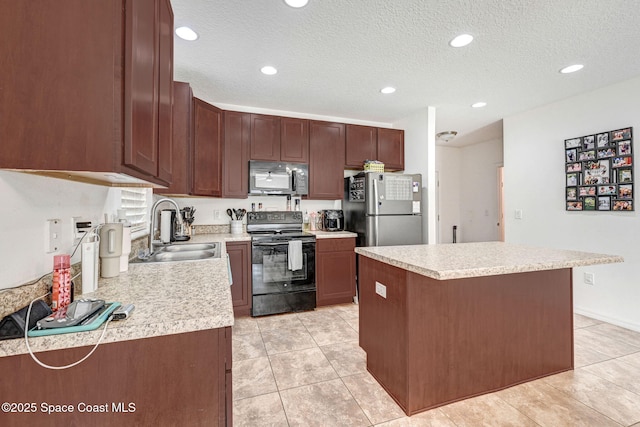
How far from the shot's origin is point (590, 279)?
3080 mm

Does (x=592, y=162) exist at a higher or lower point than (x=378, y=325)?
higher

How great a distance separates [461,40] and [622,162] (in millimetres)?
2174

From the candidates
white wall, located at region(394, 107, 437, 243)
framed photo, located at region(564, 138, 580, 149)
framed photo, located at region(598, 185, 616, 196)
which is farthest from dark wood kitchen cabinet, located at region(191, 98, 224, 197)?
framed photo, located at region(598, 185, 616, 196)

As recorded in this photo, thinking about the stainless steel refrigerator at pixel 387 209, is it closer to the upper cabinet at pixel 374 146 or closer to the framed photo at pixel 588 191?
the upper cabinet at pixel 374 146

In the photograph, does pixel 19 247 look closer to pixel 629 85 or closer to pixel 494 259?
pixel 494 259

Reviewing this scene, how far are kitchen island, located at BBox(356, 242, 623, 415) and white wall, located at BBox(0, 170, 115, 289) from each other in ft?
5.07

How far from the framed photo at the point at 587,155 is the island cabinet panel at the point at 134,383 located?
3.93 meters

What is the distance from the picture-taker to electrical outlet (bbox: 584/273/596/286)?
10.00 feet

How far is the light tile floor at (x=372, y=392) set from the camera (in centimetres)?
156

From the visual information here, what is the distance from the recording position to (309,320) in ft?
9.77

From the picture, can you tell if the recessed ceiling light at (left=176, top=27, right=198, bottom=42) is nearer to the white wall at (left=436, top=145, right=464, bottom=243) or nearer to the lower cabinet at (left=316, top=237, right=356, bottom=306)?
the lower cabinet at (left=316, top=237, right=356, bottom=306)

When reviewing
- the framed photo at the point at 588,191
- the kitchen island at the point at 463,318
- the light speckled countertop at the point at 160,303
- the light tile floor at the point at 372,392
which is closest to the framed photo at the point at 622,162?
the framed photo at the point at 588,191

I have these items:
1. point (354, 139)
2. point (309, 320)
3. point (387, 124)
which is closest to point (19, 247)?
point (309, 320)

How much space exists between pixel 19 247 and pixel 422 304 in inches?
68.5
